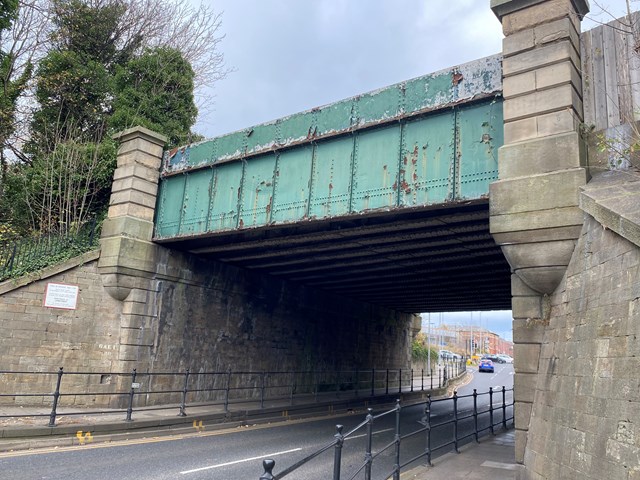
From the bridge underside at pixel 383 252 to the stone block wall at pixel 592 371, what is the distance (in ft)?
Result: 9.84

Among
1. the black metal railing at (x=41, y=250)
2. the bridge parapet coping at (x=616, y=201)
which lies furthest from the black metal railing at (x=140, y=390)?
the bridge parapet coping at (x=616, y=201)

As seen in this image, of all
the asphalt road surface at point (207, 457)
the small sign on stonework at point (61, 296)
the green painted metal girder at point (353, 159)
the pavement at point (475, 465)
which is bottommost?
the asphalt road surface at point (207, 457)

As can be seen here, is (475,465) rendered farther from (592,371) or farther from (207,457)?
(207,457)

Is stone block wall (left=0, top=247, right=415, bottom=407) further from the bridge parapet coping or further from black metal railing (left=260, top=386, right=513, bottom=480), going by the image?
→ the bridge parapet coping

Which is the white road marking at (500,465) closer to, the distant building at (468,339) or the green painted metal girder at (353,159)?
the green painted metal girder at (353,159)

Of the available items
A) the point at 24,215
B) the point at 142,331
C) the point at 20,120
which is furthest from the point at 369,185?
the point at 20,120

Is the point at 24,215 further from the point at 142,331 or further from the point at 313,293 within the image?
the point at 313,293

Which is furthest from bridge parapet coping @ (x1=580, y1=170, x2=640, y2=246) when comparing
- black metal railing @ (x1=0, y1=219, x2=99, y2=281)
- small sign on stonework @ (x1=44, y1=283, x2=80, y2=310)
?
black metal railing @ (x1=0, y1=219, x2=99, y2=281)

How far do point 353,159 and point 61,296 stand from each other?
29.4 ft

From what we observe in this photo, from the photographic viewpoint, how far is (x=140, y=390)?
14398 mm

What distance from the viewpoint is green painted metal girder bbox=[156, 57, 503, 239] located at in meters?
9.78

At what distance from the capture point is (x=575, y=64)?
8.62m

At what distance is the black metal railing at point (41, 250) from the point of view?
13.6 metres

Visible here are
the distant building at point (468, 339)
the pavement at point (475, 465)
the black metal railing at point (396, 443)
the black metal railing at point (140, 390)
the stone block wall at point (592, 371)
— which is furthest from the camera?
the distant building at point (468, 339)
